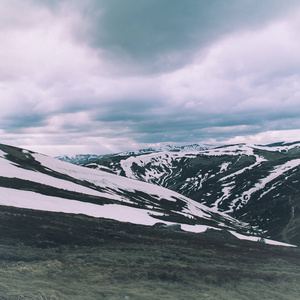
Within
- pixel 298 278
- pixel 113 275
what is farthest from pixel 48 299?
pixel 298 278

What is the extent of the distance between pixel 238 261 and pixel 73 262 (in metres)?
21.1

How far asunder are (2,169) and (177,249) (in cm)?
7022

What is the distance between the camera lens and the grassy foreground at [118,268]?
55.5 ft

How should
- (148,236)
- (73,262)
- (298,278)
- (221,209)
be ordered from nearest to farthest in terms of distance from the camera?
(73,262) → (298,278) → (148,236) → (221,209)

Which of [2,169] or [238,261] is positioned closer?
[238,261]

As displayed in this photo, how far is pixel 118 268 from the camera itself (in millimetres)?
21750

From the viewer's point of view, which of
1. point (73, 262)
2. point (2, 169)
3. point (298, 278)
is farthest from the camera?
point (2, 169)

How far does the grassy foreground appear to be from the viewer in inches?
666

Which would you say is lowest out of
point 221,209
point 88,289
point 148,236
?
point 221,209

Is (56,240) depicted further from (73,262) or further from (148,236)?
(148,236)

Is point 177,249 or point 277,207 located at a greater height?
point 177,249

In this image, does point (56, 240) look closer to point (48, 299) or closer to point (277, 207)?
point (48, 299)

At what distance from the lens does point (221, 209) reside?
624 feet

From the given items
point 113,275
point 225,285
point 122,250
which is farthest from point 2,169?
point 225,285
